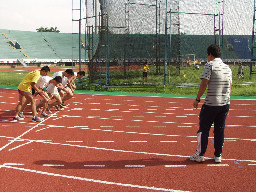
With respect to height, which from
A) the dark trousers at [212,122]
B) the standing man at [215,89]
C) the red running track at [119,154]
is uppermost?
the standing man at [215,89]

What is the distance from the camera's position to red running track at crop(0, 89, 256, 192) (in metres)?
4.38

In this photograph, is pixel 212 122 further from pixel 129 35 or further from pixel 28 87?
pixel 129 35

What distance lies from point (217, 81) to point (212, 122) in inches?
27.4

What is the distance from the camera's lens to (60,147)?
6.24 m

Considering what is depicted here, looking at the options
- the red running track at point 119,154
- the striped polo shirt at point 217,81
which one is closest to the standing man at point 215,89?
the striped polo shirt at point 217,81

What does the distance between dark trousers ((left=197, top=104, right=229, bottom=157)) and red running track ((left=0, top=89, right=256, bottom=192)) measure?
35 cm

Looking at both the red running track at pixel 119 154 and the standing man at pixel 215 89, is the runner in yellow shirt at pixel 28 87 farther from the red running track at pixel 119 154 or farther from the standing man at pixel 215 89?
the standing man at pixel 215 89

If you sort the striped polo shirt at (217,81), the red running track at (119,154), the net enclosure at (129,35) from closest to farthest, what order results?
the red running track at (119,154) → the striped polo shirt at (217,81) → the net enclosure at (129,35)

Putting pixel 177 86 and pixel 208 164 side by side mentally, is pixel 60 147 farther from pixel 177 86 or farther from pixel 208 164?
pixel 177 86

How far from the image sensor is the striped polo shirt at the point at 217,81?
4.87 m

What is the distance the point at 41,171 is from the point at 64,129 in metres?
3.11

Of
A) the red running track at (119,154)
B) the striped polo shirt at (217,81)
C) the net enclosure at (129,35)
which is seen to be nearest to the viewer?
the red running track at (119,154)

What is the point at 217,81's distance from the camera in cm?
490

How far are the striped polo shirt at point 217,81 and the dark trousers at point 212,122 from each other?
98mm
